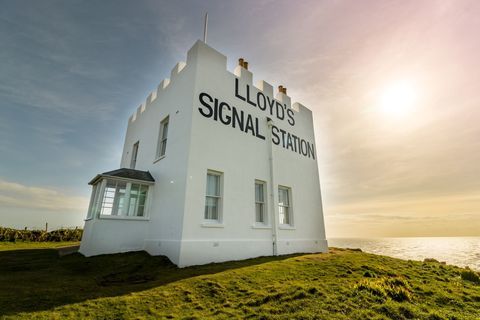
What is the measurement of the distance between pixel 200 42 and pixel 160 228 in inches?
319

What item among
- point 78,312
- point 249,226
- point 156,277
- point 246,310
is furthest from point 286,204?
point 78,312

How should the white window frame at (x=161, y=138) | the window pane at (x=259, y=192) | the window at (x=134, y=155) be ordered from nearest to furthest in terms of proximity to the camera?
the window pane at (x=259, y=192) < the white window frame at (x=161, y=138) < the window at (x=134, y=155)

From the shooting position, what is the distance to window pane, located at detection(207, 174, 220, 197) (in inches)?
370

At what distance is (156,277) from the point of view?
21.8 feet

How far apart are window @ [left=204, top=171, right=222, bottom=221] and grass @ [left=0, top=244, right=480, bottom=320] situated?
6.73ft

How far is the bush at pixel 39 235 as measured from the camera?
17.1 meters

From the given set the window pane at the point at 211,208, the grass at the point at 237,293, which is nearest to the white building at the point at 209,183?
the window pane at the point at 211,208

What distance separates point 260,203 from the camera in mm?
11047

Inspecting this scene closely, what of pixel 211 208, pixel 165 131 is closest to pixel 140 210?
pixel 211 208

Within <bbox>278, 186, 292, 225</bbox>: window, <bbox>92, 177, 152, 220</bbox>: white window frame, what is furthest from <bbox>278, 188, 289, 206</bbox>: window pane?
<bbox>92, 177, 152, 220</bbox>: white window frame

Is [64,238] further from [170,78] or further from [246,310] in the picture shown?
[246,310]

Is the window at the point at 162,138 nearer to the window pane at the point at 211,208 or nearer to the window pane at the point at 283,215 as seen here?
the window pane at the point at 211,208

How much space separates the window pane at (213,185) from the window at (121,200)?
11.4 ft

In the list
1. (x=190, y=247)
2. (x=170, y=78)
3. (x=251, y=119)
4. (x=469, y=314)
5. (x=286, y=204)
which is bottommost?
(x=469, y=314)
